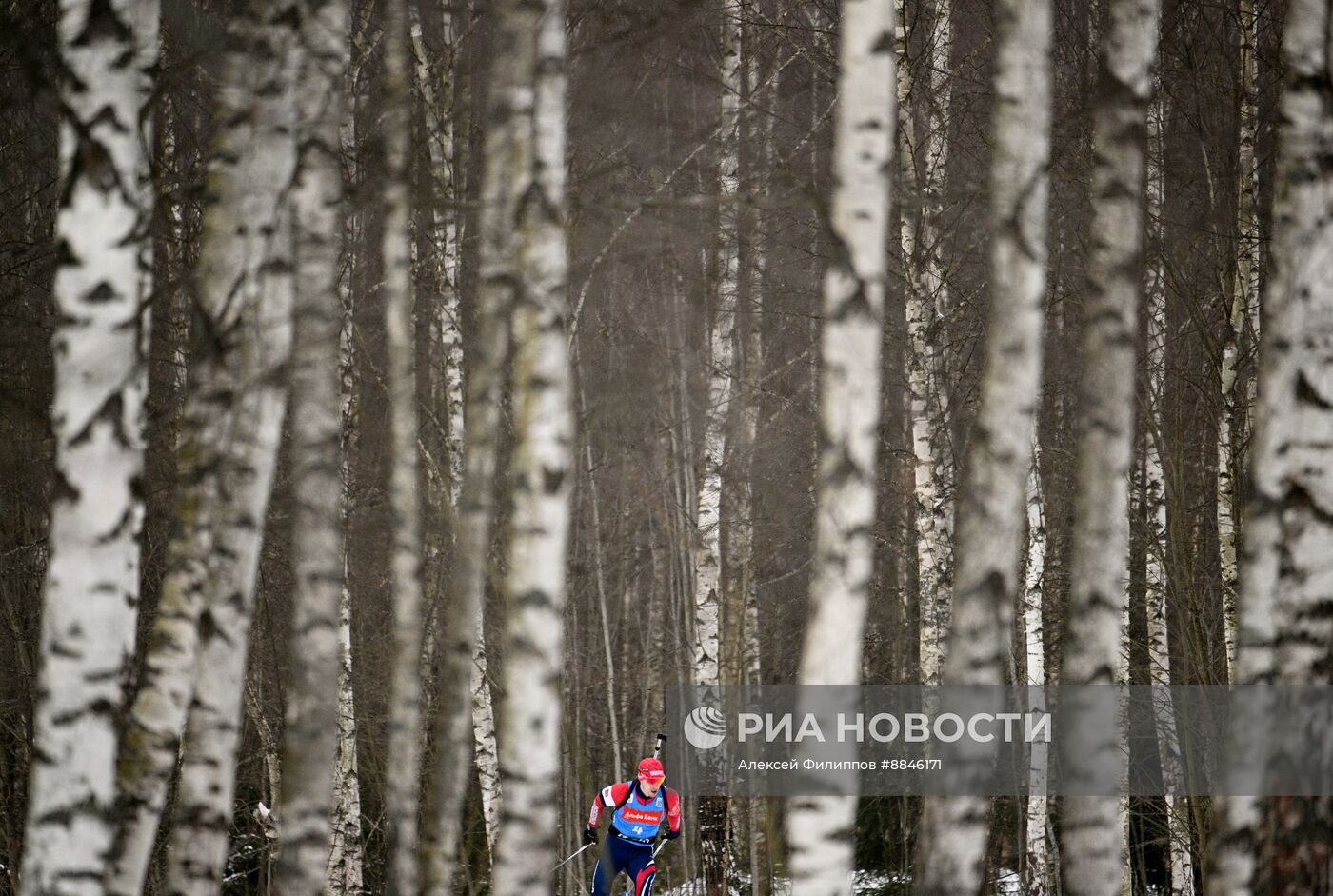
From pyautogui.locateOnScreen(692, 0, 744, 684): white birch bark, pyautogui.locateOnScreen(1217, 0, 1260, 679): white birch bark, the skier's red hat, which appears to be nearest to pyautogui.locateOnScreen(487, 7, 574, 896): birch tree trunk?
pyautogui.locateOnScreen(1217, 0, 1260, 679): white birch bark

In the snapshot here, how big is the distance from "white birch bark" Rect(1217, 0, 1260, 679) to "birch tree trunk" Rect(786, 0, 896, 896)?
4.12m

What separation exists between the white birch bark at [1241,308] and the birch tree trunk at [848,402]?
4.12 metres

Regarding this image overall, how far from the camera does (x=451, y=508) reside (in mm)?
10242

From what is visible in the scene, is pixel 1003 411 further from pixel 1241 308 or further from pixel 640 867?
pixel 640 867

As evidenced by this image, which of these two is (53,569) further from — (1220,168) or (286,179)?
(1220,168)

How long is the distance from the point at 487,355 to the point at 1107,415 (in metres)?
2.34

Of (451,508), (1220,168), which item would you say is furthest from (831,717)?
(451,508)

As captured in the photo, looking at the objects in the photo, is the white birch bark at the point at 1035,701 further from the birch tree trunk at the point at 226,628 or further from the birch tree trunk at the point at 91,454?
the birch tree trunk at the point at 91,454

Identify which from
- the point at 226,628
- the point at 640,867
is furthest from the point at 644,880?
the point at 226,628

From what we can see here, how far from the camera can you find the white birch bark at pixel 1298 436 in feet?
15.6

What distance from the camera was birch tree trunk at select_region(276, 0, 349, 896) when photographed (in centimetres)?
465

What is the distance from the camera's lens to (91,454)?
336 cm

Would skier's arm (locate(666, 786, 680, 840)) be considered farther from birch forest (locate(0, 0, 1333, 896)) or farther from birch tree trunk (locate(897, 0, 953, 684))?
birch forest (locate(0, 0, 1333, 896))

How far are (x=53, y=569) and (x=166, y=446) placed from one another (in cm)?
631
